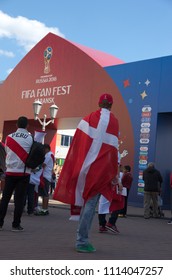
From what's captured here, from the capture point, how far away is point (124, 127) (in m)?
Answer: 18.5

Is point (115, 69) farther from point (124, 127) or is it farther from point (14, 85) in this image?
point (14, 85)

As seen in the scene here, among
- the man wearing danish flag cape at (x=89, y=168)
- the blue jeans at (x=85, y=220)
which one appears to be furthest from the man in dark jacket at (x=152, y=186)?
the blue jeans at (x=85, y=220)

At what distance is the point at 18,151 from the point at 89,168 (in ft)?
6.29

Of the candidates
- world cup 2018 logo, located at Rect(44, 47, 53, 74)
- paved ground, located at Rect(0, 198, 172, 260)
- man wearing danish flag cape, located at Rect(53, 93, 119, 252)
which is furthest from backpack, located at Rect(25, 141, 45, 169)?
world cup 2018 logo, located at Rect(44, 47, 53, 74)

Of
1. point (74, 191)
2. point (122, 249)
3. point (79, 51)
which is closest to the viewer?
point (74, 191)

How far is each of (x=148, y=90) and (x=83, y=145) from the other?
41.5ft

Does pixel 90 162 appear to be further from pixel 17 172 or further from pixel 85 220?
pixel 17 172

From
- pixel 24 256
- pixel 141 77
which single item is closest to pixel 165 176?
pixel 141 77

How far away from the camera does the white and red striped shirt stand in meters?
6.81

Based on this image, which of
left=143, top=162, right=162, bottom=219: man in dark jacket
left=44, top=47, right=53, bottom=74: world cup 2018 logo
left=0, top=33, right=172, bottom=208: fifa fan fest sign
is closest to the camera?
left=143, top=162, right=162, bottom=219: man in dark jacket

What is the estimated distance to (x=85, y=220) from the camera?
5160 mm

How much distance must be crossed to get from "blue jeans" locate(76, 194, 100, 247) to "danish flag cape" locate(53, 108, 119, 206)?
0.23ft

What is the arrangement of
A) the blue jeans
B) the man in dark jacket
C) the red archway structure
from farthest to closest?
1. the red archway structure
2. the man in dark jacket
3. the blue jeans

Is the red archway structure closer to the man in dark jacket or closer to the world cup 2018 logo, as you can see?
the world cup 2018 logo
